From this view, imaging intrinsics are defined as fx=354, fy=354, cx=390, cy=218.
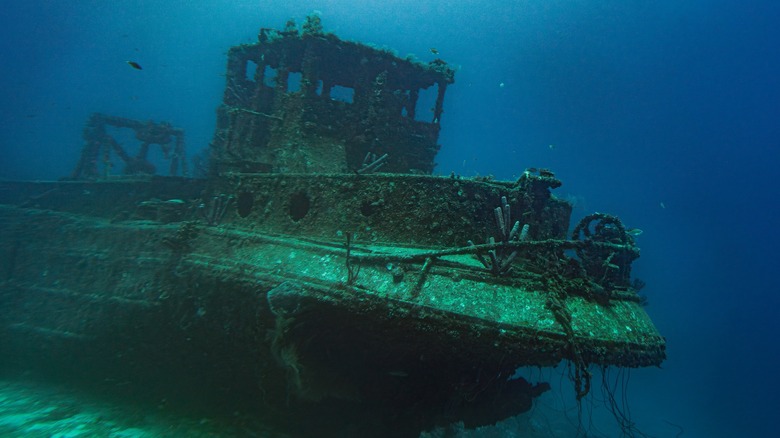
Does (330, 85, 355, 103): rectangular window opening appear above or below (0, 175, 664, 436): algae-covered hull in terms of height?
above

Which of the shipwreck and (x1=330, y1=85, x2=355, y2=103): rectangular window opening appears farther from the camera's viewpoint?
(x1=330, y1=85, x2=355, y2=103): rectangular window opening

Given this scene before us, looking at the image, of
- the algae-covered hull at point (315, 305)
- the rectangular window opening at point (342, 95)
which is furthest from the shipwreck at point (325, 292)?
the rectangular window opening at point (342, 95)

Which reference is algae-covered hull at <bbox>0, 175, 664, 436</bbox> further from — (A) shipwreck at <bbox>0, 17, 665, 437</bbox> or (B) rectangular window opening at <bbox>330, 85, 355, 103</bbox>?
(B) rectangular window opening at <bbox>330, 85, 355, 103</bbox>

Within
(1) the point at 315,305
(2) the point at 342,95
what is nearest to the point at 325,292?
(1) the point at 315,305

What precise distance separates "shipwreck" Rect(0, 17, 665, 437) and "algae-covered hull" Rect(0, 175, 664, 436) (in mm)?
29

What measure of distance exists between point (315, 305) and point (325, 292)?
0.80 feet

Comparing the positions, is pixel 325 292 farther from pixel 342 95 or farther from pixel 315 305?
pixel 342 95

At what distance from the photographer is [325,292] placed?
17.4 ft

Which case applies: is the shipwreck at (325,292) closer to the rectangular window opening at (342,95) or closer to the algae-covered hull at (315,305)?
the algae-covered hull at (315,305)

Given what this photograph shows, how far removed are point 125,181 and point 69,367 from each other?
5281mm

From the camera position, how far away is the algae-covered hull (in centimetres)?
465

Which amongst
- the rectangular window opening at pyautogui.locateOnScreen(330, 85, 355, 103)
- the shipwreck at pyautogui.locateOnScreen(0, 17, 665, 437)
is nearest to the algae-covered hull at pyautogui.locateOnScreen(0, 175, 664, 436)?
the shipwreck at pyautogui.locateOnScreen(0, 17, 665, 437)

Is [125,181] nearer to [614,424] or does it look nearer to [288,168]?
[288,168]

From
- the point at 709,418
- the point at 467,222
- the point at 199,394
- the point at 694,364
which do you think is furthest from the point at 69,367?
the point at 694,364
